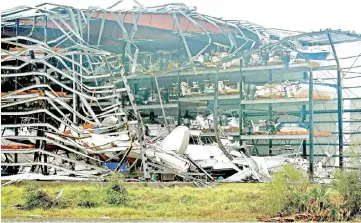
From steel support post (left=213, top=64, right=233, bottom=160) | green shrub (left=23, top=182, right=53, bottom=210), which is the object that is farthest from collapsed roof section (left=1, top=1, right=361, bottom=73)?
green shrub (left=23, top=182, right=53, bottom=210)

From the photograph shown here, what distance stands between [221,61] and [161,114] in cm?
202

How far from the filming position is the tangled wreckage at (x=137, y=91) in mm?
17344

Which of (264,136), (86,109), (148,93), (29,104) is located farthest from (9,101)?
(264,136)

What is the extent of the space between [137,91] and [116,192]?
4.48m

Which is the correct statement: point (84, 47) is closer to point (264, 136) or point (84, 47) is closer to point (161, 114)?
point (161, 114)

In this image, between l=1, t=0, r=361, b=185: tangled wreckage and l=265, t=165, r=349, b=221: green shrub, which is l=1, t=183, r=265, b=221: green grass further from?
l=1, t=0, r=361, b=185: tangled wreckage

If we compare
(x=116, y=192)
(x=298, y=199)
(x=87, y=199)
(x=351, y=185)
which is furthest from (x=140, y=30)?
(x=351, y=185)

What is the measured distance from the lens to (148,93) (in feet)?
61.7

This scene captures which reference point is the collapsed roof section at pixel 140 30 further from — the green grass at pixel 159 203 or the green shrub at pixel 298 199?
the green shrub at pixel 298 199

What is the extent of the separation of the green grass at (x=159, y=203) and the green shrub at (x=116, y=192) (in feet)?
0.36

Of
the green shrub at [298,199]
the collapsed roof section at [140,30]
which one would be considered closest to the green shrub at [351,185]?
the green shrub at [298,199]

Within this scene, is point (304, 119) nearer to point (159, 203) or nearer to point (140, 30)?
point (159, 203)

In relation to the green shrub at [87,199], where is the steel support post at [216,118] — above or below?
above

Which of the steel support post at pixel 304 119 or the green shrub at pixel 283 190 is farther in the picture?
the steel support post at pixel 304 119
